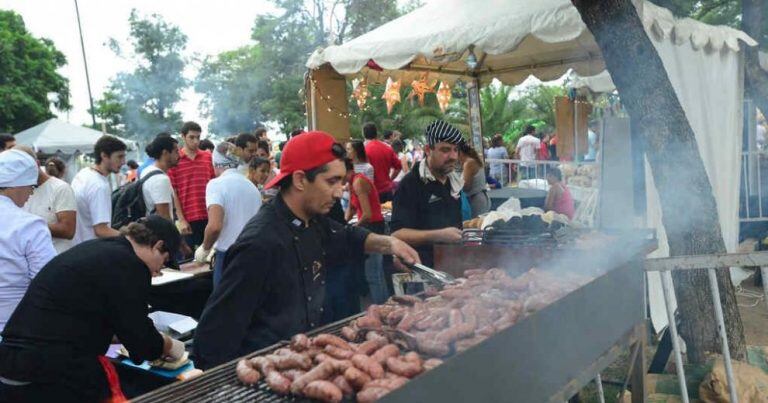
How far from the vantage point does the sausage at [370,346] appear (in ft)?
7.98

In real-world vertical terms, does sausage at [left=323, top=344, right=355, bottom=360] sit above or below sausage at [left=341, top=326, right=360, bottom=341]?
above

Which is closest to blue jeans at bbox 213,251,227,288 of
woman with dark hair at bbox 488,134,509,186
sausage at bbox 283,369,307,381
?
sausage at bbox 283,369,307,381

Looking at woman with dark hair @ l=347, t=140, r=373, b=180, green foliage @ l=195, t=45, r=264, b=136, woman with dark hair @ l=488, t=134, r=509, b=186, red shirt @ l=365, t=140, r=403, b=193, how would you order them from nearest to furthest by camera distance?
woman with dark hair @ l=347, t=140, r=373, b=180, red shirt @ l=365, t=140, r=403, b=193, woman with dark hair @ l=488, t=134, r=509, b=186, green foliage @ l=195, t=45, r=264, b=136

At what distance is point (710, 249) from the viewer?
4.57m

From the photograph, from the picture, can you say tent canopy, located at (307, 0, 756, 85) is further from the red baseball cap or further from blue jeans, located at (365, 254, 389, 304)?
the red baseball cap

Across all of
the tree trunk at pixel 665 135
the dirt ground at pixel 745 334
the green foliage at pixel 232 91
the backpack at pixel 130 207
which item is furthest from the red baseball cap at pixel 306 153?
the green foliage at pixel 232 91

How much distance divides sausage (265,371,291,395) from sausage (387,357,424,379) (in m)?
0.40

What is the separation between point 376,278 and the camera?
7422mm

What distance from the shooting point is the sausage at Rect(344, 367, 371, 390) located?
2.12 meters

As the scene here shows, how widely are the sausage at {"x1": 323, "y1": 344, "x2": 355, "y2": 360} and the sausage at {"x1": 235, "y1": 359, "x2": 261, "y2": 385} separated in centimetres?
30

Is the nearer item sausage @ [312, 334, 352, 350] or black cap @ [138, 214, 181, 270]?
sausage @ [312, 334, 352, 350]

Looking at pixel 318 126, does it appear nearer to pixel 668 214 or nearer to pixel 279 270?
pixel 668 214

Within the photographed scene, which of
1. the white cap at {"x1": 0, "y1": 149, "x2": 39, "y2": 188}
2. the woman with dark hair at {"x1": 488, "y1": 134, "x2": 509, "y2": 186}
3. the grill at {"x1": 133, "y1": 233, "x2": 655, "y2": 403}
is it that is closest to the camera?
the grill at {"x1": 133, "y1": 233, "x2": 655, "y2": 403}

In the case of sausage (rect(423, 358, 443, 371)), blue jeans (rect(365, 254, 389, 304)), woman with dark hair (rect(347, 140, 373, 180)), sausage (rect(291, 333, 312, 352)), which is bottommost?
blue jeans (rect(365, 254, 389, 304))
